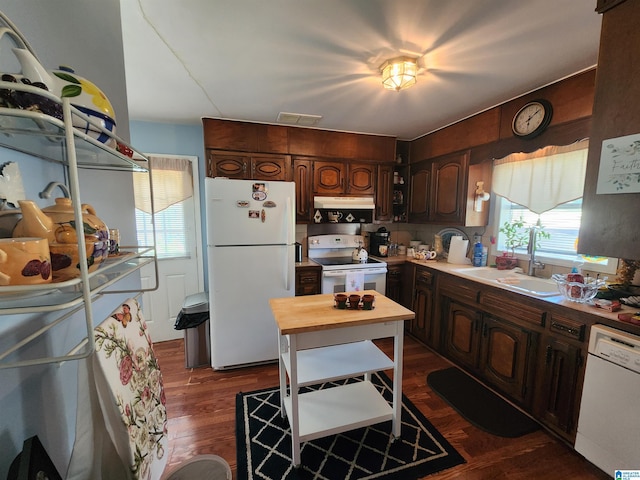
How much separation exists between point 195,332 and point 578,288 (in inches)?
118

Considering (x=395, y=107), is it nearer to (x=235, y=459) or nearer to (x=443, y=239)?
(x=443, y=239)

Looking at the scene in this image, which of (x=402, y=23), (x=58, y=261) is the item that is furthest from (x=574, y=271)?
(x=58, y=261)

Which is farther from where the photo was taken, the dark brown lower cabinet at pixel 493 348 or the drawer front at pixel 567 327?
the dark brown lower cabinet at pixel 493 348

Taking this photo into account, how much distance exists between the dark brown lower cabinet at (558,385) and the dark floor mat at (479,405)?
0.49 feet

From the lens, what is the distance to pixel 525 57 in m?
1.59

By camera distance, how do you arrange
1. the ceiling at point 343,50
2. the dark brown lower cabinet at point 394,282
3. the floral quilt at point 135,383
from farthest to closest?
the dark brown lower cabinet at point 394,282 < the ceiling at point 343,50 < the floral quilt at point 135,383

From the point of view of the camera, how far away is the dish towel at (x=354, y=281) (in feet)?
9.19

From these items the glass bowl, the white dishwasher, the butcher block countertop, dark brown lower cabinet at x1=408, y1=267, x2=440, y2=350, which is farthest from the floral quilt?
dark brown lower cabinet at x1=408, y1=267, x2=440, y2=350

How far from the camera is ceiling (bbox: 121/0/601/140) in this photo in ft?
4.04

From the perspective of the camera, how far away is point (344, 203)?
3.03 metres

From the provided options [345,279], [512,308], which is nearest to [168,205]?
[345,279]

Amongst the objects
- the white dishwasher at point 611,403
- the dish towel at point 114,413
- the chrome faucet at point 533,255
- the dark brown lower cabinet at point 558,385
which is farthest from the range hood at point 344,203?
the dish towel at point 114,413

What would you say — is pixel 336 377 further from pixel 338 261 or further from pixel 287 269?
pixel 338 261

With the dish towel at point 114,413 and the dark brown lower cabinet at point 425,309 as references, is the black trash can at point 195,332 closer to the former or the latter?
the dish towel at point 114,413
